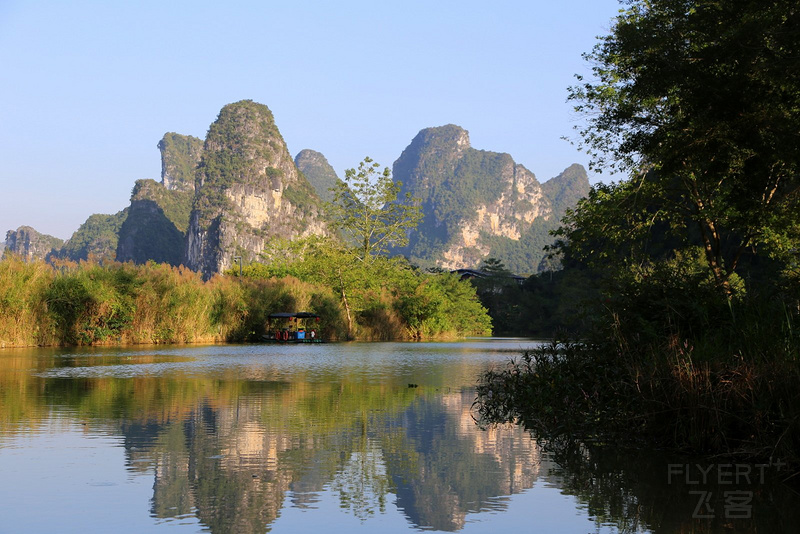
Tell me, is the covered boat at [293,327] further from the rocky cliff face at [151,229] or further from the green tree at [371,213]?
the rocky cliff face at [151,229]

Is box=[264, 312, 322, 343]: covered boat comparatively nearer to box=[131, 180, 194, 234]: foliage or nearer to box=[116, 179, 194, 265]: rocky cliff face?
box=[116, 179, 194, 265]: rocky cliff face

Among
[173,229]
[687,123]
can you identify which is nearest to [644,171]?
[687,123]

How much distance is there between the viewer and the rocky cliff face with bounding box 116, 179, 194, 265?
6737 inches

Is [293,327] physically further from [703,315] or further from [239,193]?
[239,193]

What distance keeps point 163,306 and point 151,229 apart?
14744cm

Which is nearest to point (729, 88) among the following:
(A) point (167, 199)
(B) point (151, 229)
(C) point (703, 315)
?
(C) point (703, 315)

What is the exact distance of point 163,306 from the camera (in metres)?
33.6

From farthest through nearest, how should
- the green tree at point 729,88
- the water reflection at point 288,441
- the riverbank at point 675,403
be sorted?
the green tree at point 729,88
the riverbank at point 675,403
the water reflection at point 288,441

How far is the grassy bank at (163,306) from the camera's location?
94.0 feet

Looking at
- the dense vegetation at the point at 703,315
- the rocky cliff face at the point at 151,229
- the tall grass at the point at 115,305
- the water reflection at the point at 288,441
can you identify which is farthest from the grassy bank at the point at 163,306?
the rocky cliff face at the point at 151,229

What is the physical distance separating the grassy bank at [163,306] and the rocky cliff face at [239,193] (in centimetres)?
10822

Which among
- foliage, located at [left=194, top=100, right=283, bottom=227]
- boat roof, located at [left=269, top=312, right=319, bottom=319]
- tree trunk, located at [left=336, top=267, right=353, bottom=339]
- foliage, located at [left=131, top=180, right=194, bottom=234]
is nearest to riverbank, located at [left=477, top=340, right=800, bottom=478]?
boat roof, located at [left=269, top=312, right=319, bottom=319]

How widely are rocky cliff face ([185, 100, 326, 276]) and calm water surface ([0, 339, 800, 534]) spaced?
479 ft

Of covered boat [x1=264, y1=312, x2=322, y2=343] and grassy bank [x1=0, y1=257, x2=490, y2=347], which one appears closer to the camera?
grassy bank [x1=0, y1=257, x2=490, y2=347]
